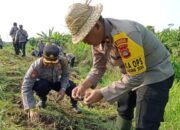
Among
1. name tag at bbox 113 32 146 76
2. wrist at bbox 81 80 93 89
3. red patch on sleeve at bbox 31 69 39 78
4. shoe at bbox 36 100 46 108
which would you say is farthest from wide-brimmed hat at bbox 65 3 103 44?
shoe at bbox 36 100 46 108

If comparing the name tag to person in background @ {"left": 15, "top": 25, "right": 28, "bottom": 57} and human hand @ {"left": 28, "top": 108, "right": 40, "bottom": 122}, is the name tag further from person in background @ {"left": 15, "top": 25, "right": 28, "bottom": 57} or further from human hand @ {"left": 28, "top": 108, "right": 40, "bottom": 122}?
person in background @ {"left": 15, "top": 25, "right": 28, "bottom": 57}

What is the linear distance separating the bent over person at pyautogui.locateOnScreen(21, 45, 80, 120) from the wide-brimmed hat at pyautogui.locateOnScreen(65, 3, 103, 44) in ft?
5.18

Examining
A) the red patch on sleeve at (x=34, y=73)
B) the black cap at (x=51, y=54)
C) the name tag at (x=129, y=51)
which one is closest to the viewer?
the name tag at (x=129, y=51)

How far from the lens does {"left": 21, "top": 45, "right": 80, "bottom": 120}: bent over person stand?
178 inches

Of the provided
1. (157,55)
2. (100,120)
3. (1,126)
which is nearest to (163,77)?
(157,55)

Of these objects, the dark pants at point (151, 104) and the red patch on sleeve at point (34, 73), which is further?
the red patch on sleeve at point (34, 73)

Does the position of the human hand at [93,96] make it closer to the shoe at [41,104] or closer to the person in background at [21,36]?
the shoe at [41,104]

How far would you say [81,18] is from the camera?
292 cm

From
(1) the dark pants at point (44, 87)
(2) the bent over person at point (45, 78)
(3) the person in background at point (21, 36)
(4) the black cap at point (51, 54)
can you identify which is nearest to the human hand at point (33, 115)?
(2) the bent over person at point (45, 78)

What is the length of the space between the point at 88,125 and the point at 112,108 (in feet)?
4.61

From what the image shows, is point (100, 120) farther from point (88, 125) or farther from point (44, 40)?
point (44, 40)

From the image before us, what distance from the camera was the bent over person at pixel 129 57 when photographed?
2840 mm

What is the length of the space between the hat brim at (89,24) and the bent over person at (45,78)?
5.33ft

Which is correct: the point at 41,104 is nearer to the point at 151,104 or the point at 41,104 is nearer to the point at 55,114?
the point at 55,114
